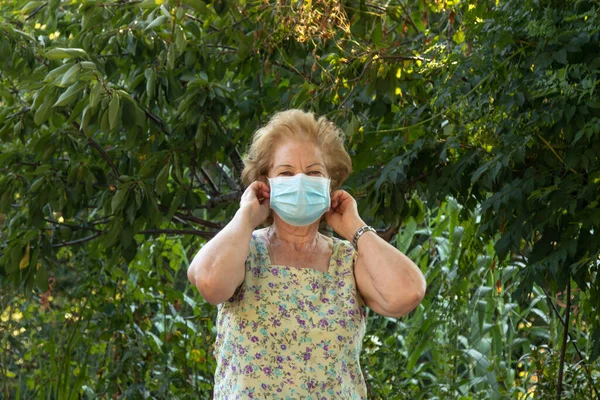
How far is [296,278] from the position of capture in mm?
2373

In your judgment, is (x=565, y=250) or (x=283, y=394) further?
(x=565, y=250)

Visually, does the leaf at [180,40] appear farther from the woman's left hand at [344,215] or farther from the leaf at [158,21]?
the woman's left hand at [344,215]

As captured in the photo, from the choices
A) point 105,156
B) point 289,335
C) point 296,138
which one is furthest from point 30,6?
point 289,335

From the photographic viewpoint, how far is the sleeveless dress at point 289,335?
226cm

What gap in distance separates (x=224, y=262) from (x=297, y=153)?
0.35 meters

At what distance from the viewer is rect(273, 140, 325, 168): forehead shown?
2.44m

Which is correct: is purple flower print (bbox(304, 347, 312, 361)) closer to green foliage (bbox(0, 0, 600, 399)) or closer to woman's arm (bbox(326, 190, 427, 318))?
woman's arm (bbox(326, 190, 427, 318))

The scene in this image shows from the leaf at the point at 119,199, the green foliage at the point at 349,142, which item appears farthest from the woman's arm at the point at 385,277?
the leaf at the point at 119,199

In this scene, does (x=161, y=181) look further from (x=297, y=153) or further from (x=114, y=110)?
(x=297, y=153)

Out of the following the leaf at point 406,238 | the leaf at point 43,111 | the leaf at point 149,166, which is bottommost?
the leaf at point 406,238

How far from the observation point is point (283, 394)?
2.26 m

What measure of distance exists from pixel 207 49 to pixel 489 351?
1.89 metres

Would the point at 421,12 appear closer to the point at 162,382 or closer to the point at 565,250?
the point at 565,250

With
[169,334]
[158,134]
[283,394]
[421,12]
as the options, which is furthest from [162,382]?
[283,394]
